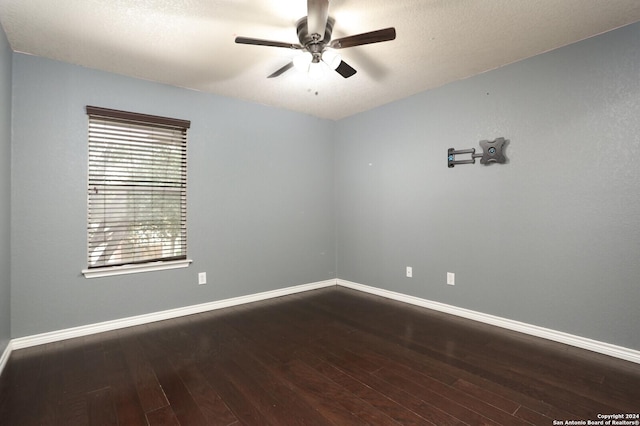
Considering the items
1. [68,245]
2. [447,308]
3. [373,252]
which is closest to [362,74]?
[373,252]

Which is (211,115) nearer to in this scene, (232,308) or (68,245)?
(68,245)

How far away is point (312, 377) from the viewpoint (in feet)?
6.66

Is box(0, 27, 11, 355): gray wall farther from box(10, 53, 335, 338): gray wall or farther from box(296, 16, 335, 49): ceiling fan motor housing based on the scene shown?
box(296, 16, 335, 49): ceiling fan motor housing

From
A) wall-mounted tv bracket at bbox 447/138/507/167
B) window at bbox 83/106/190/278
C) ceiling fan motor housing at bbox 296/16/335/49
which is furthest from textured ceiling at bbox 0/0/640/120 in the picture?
wall-mounted tv bracket at bbox 447/138/507/167

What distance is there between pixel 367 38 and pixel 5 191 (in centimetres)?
279

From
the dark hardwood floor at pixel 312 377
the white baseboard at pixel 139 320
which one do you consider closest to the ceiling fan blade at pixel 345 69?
the dark hardwood floor at pixel 312 377

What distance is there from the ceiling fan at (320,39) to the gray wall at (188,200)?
156 cm

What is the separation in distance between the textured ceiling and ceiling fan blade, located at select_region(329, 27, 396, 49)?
0.22 m

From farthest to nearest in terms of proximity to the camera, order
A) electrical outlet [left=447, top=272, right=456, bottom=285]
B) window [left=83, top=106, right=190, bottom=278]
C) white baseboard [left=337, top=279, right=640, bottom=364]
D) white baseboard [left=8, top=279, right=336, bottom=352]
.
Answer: electrical outlet [left=447, top=272, right=456, bottom=285], window [left=83, top=106, right=190, bottom=278], white baseboard [left=8, top=279, right=336, bottom=352], white baseboard [left=337, top=279, right=640, bottom=364]

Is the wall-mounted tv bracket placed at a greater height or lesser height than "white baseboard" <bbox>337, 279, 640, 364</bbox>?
greater

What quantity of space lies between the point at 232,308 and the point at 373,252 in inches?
72.2

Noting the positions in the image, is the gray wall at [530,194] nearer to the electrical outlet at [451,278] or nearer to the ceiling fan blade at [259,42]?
the electrical outlet at [451,278]

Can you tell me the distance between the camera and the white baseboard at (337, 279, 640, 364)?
225cm

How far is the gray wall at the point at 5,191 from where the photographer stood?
2.17m
